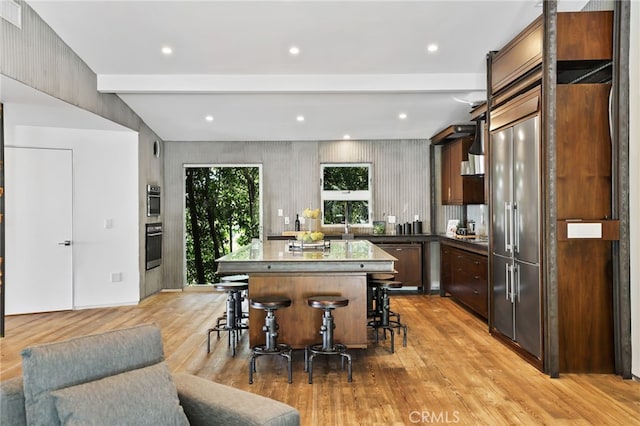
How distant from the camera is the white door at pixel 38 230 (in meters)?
6.33

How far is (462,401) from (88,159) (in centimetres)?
567

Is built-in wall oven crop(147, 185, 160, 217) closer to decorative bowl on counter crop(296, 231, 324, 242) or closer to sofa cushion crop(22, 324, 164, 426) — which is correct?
decorative bowl on counter crop(296, 231, 324, 242)

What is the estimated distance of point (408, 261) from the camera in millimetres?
7750

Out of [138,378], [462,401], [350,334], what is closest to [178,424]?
[138,378]

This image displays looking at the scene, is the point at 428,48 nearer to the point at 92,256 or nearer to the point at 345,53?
the point at 345,53

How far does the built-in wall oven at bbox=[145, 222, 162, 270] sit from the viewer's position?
7418 mm

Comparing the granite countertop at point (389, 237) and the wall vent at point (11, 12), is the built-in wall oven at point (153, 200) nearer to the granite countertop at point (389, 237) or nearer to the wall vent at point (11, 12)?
the granite countertop at point (389, 237)

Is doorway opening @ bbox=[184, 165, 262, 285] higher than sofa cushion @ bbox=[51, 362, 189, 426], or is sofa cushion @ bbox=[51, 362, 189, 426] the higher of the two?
doorway opening @ bbox=[184, 165, 262, 285]

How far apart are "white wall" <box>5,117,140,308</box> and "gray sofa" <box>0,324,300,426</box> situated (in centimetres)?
532

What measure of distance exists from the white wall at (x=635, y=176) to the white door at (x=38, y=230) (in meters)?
6.33

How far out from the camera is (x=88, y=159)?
267 inches

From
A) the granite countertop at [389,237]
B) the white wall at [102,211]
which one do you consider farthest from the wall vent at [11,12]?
the granite countertop at [389,237]

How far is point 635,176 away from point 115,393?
3.76 metres

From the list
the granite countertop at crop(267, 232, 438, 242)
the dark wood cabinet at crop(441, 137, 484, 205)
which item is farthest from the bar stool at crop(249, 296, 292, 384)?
the dark wood cabinet at crop(441, 137, 484, 205)
